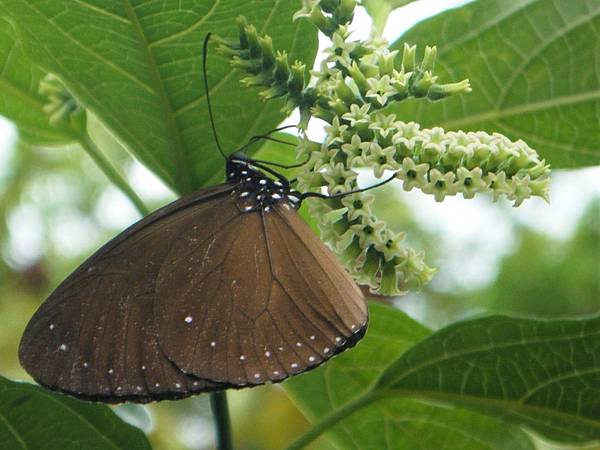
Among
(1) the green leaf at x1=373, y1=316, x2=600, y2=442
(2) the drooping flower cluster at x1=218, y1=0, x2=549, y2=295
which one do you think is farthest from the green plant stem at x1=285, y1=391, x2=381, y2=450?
(2) the drooping flower cluster at x1=218, y1=0, x2=549, y2=295

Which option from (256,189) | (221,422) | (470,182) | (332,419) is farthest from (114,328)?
(470,182)

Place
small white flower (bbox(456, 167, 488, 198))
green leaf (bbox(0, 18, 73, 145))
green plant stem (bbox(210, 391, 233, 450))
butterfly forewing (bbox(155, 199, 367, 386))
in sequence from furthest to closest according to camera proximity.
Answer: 1. green leaf (bbox(0, 18, 73, 145))
2. green plant stem (bbox(210, 391, 233, 450))
3. butterfly forewing (bbox(155, 199, 367, 386))
4. small white flower (bbox(456, 167, 488, 198))

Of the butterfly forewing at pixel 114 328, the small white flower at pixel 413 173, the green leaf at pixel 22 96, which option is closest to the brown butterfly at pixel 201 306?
the butterfly forewing at pixel 114 328

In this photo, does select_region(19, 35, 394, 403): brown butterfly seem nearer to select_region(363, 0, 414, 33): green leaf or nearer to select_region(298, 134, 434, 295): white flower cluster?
select_region(298, 134, 434, 295): white flower cluster

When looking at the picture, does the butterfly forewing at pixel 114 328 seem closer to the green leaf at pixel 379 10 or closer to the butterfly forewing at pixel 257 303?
the butterfly forewing at pixel 257 303

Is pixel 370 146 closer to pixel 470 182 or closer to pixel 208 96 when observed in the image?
pixel 470 182

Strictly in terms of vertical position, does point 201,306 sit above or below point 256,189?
below

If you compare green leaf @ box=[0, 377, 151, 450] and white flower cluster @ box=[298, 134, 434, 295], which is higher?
white flower cluster @ box=[298, 134, 434, 295]
